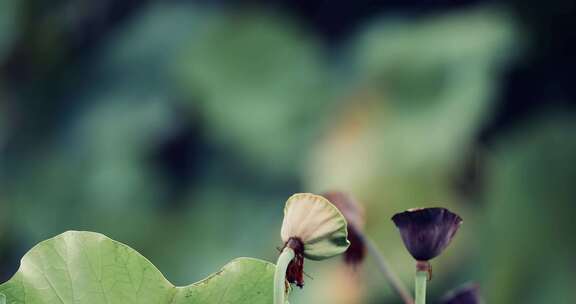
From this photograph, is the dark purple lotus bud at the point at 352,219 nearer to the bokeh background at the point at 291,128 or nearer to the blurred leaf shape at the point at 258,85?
the bokeh background at the point at 291,128

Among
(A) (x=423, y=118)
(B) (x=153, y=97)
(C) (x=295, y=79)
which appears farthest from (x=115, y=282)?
(B) (x=153, y=97)

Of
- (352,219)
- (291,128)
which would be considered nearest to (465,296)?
(352,219)

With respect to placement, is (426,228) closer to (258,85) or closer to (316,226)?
(316,226)

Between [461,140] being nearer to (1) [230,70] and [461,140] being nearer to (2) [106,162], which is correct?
(1) [230,70]

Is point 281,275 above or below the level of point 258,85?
below

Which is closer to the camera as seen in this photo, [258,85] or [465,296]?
[465,296]

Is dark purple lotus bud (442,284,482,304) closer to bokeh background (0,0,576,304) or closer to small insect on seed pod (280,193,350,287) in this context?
small insect on seed pod (280,193,350,287)
